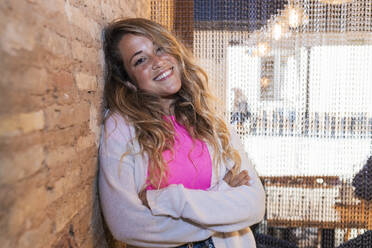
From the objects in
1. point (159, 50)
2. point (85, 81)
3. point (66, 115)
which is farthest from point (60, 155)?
point (159, 50)

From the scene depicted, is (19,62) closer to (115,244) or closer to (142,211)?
(142,211)

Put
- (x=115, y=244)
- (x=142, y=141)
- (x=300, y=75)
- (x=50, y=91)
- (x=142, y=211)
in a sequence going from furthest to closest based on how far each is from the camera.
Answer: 1. (x=300, y=75)
2. (x=115, y=244)
3. (x=142, y=141)
4. (x=142, y=211)
5. (x=50, y=91)

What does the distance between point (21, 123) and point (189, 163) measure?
2.75 feet

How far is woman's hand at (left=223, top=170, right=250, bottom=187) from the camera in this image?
1.48 meters

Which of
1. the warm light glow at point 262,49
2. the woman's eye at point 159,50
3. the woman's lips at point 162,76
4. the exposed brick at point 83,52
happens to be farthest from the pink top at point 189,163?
the warm light glow at point 262,49

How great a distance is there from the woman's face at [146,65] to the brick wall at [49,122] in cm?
15

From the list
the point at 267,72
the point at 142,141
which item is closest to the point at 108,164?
the point at 142,141

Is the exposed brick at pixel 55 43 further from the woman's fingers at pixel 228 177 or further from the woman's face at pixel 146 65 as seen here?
the woman's fingers at pixel 228 177

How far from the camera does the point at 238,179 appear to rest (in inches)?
58.9

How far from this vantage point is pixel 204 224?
4.12 ft

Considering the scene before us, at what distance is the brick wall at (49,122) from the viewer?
2.29ft

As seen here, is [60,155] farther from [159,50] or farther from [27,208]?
[159,50]

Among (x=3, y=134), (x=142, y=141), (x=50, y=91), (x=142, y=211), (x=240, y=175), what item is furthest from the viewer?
(x=240, y=175)

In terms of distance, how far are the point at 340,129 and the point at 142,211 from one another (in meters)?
1.65
